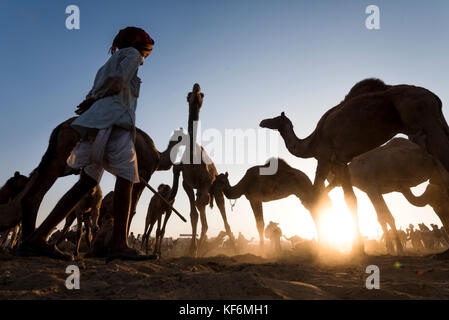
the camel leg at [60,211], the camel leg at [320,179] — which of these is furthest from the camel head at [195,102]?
the camel leg at [60,211]

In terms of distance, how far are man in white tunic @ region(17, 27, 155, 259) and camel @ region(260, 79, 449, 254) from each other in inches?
153

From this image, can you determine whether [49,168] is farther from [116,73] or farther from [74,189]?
[116,73]

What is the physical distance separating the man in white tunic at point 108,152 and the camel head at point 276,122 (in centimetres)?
558

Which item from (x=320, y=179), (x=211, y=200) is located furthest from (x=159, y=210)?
(x=320, y=179)

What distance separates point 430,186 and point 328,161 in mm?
5115

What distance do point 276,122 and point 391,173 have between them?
4152 millimetres

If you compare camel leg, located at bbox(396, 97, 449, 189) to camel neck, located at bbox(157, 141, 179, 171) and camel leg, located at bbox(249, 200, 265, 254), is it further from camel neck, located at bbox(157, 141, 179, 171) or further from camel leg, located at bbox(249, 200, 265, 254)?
camel leg, located at bbox(249, 200, 265, 254)

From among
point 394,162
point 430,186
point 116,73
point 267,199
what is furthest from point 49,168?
point 430,186

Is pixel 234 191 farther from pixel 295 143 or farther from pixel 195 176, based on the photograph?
pixel 295 143

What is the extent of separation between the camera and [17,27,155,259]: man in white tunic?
9.36 feet

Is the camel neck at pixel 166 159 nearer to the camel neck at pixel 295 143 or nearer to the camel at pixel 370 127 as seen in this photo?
the camel neck at pixel 295 143

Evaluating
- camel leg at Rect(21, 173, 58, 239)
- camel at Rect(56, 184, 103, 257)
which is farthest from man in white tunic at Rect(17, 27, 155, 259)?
camel at Rect(56, 184, 103, 257)

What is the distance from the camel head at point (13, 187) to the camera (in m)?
6.32
